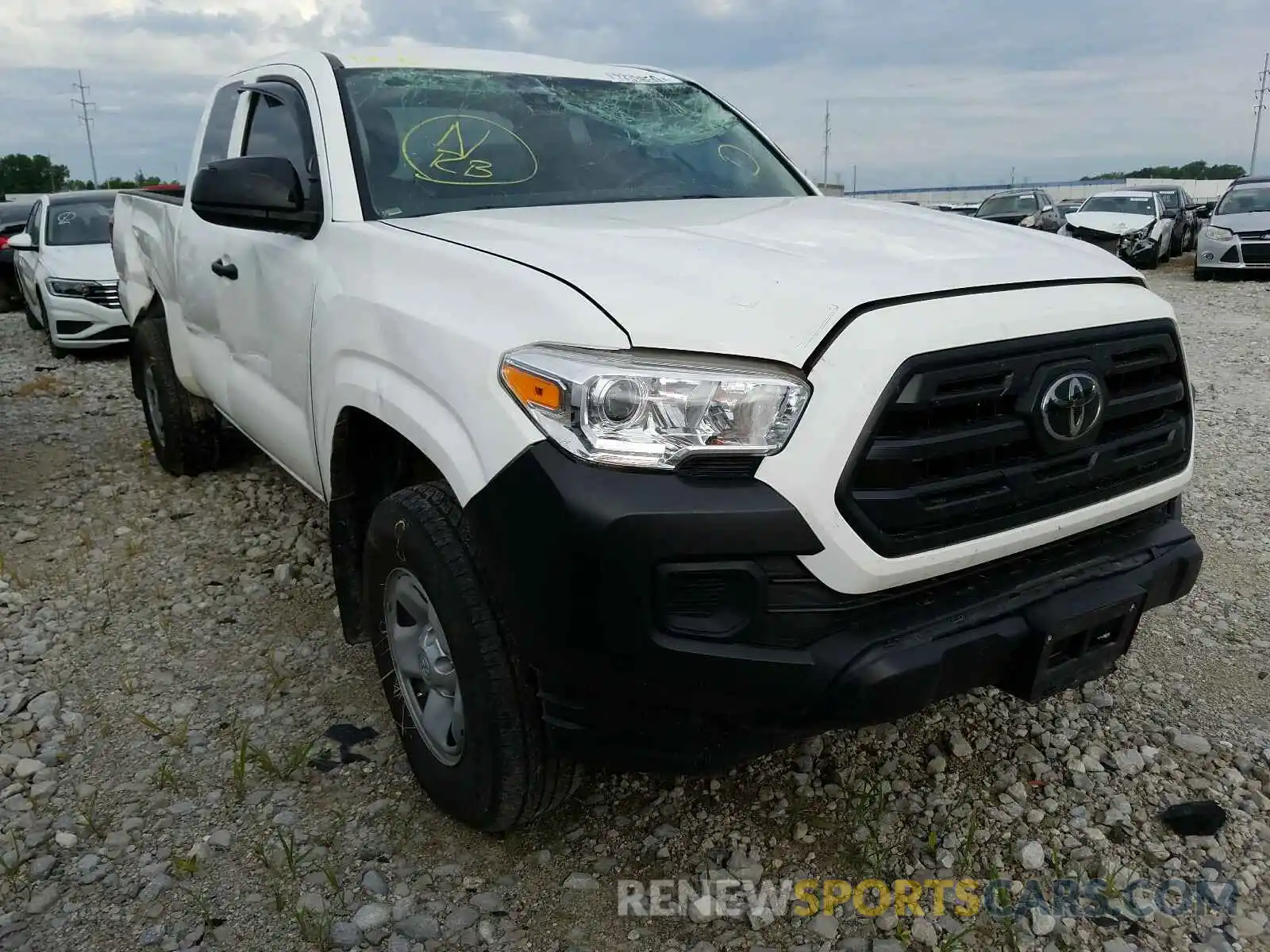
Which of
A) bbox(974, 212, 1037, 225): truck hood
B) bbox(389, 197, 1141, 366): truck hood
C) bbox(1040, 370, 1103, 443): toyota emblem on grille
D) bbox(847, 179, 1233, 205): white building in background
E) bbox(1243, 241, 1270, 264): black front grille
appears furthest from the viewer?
bbox(847, 179, 1233, 205): white building in background

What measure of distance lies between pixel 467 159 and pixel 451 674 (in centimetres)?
158

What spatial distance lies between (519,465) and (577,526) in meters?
0.19

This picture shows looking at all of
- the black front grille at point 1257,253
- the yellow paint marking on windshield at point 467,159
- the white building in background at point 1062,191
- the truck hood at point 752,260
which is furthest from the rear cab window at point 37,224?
the white building in background at point 1062,191

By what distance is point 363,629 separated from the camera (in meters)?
2.73

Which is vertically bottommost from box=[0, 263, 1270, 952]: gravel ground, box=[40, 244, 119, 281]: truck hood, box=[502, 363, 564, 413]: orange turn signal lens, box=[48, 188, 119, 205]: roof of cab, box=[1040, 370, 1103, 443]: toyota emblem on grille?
box=[0, 263, 1270, 952]: gravel ground

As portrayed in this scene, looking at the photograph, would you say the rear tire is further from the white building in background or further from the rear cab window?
the white building in background

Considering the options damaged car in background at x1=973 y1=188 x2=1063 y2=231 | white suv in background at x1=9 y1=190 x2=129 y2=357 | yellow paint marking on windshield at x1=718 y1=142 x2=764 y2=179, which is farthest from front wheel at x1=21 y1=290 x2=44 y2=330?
damaged car in background at x1=973 y1=188 x2=1063 y2=231

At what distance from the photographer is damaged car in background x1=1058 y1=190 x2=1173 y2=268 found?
1716 cm

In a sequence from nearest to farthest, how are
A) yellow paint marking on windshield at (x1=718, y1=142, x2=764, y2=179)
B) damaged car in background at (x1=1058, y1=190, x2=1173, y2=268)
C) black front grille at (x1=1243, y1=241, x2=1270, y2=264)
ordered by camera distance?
yellow paint marking on windshield at (x1=718, y1=142, x2=764, y2=179) → black front grille at (x1=1243, y1=241, x2=1270, y2=264) → damaged car in background at (x1=1058, y1=190, x2=1173, y2=268)

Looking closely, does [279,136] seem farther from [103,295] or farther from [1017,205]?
[1017,205]

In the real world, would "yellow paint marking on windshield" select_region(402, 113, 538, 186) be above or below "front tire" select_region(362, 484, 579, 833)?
above

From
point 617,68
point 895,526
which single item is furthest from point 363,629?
point 617,68

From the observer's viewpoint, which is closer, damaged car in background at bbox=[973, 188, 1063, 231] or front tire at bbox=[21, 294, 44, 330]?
front tire at bbox=[21, 294, 44, 330]

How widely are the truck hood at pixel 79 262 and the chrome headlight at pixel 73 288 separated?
0.18 feet
